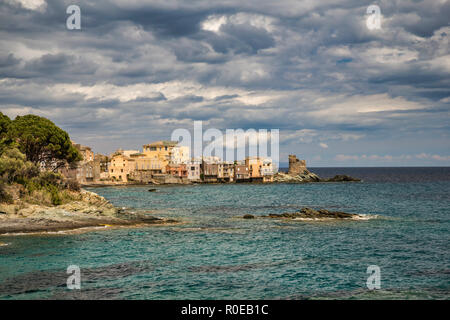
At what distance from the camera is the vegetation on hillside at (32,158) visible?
44625 mm

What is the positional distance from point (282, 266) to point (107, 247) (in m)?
13.6

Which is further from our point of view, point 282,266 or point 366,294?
point 282,266

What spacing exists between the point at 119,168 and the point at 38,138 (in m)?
98.3

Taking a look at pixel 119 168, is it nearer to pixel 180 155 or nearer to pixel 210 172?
pixel 180 155

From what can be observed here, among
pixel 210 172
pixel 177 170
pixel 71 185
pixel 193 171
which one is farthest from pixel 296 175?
pixel 71 185

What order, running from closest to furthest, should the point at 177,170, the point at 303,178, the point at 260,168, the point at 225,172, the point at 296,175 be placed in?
the point at 177,170 → the point at 225,172 → the point at 260,168 → the point at 303,178 → the point at 296,175

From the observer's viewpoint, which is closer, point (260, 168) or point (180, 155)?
point (260, 168)

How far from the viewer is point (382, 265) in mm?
26625

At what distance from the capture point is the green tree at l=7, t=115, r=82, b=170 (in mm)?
55031

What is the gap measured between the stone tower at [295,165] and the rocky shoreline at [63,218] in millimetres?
137725

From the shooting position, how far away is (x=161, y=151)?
17425 cm

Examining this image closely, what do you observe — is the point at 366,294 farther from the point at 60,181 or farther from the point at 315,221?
the point at 60,181
